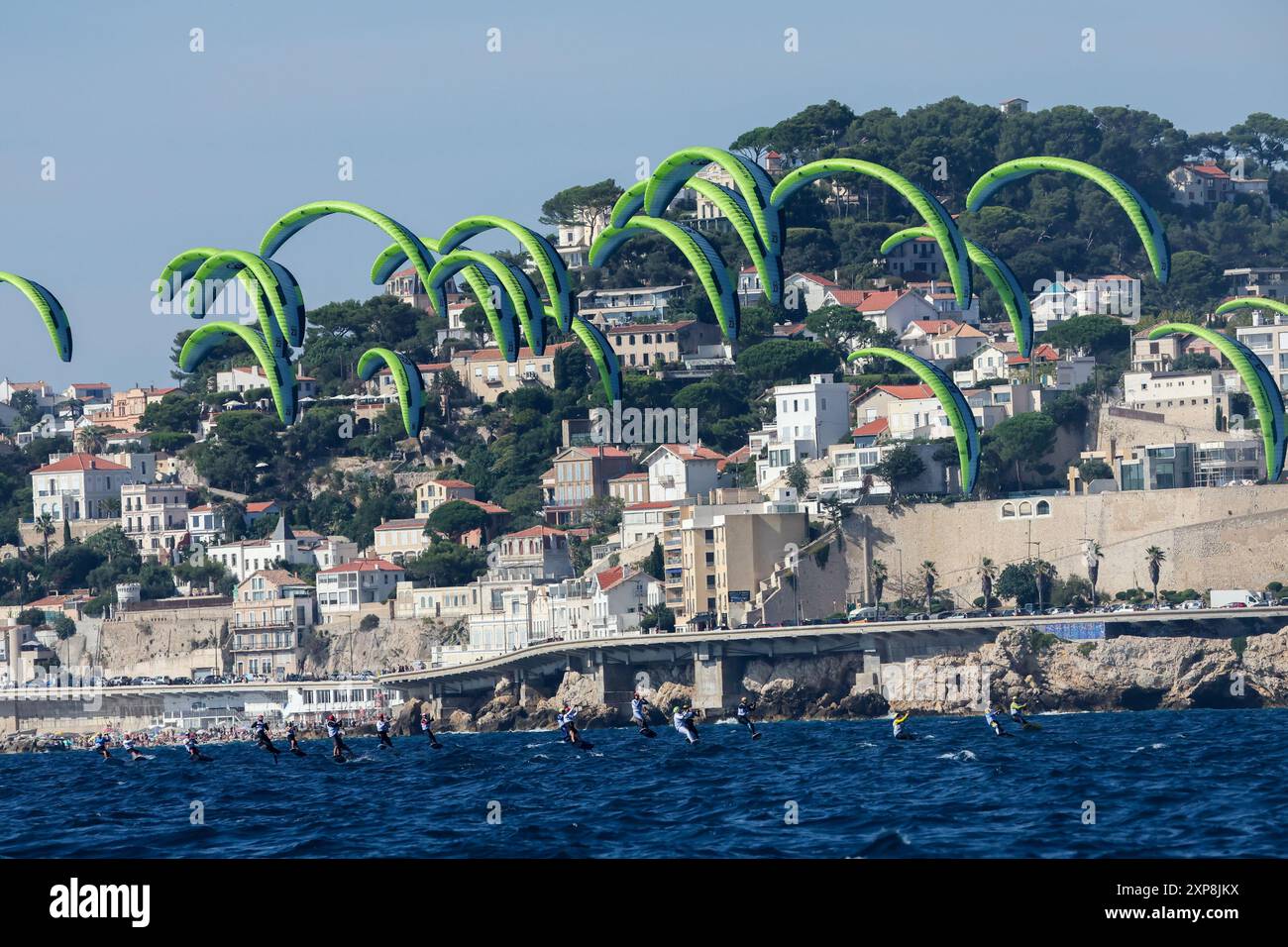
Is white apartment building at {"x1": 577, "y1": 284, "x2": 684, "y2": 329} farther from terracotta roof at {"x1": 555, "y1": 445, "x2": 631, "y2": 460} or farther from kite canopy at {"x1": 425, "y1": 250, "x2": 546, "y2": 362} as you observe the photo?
kite canopy at {"x1": 425, "y1": 250, "x2": 546, "y2": 362}

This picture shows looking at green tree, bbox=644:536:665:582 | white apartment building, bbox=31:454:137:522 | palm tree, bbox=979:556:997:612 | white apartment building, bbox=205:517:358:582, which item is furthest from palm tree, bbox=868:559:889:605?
white apartment building, bbox=31:454:137:522

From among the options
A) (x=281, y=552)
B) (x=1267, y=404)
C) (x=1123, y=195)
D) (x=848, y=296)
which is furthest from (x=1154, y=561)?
(x=848, y=296)

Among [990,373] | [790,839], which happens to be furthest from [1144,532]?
[790,839]

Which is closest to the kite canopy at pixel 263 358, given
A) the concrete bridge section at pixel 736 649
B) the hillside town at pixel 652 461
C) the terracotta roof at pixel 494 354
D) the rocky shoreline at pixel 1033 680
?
the hillside town at pixel 652 461

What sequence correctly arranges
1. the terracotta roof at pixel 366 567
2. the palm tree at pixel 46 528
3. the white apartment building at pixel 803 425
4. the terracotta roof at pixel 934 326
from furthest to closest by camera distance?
the terracotta roof at pixel 934 326 < the palm tree at pixel 46 528 < the terracotta roof at pixel 366 567 < the white apartment building at pixel 803 425

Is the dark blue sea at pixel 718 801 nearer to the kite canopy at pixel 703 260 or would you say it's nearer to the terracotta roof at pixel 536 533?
the kite canopy at pixel 703 260

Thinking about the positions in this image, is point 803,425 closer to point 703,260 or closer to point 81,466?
point 81,466
